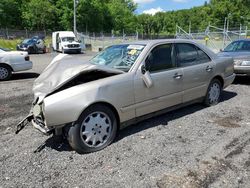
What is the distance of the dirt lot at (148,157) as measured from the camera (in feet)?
10.6

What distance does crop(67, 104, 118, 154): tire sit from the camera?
377 centimetres

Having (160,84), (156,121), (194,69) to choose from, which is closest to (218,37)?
(194,69)

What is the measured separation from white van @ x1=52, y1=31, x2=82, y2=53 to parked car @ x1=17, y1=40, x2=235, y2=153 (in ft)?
86.4

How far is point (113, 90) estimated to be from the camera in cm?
402

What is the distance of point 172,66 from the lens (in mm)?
4969

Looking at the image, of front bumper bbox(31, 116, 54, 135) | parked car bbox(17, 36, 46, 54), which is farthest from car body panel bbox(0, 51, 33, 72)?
parked car bbox(17, 36, 46, 54)

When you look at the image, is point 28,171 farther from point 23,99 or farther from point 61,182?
point 23,99

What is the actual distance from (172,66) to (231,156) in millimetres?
1924

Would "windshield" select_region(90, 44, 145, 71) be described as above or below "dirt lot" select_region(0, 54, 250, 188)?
above

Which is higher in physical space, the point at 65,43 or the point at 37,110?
the point at 65,43

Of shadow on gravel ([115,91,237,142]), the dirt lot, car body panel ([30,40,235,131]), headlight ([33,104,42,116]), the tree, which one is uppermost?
the tree

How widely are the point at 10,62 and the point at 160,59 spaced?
7.15 m

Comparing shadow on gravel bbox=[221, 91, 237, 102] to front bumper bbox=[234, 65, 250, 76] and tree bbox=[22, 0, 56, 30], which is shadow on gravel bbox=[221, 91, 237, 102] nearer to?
front bumper bbox=[234, 65, 250, 76]

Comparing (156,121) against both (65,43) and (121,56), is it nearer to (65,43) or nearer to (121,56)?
(121,56)
